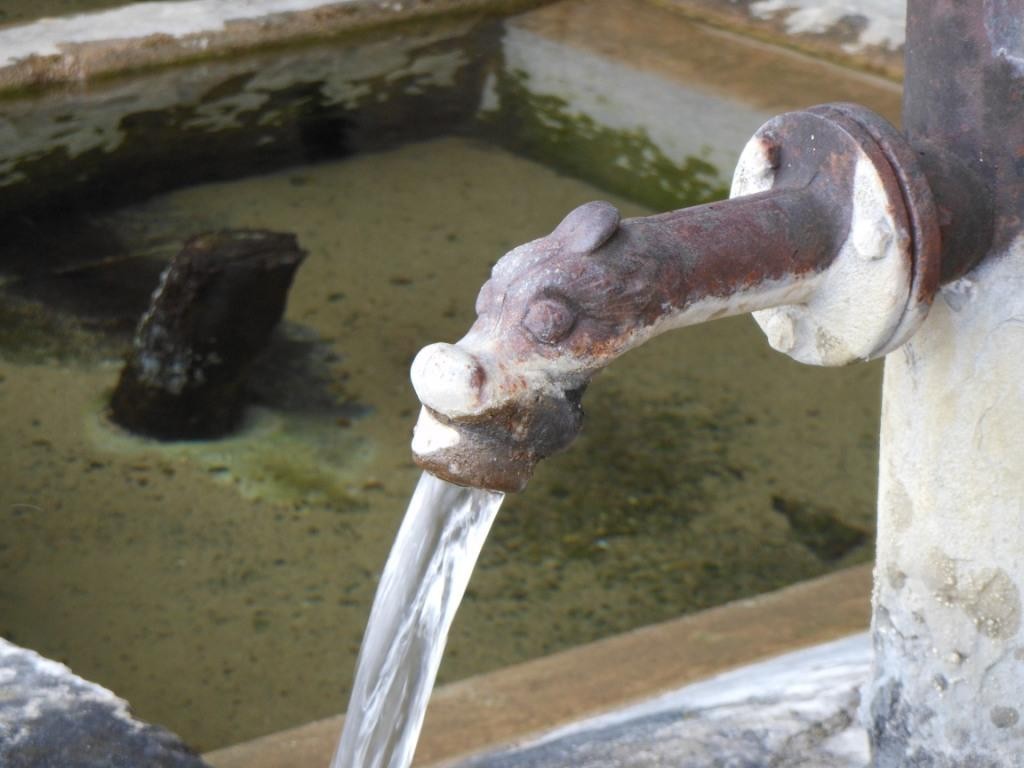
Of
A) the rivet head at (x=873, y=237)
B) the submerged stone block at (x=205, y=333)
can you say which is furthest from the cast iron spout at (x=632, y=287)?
the submerged stone block at (x=205, y=333)

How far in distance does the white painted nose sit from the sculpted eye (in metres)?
0.04

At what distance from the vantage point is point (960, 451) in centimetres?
107

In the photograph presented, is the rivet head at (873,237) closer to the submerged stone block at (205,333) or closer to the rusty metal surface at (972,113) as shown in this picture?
the rusty metal surface at (972,113)

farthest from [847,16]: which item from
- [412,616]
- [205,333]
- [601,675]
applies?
[412,616]

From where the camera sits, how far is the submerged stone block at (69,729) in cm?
119

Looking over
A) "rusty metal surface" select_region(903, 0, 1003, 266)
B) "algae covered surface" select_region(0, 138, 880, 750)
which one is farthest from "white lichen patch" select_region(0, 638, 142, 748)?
"algae covered surface" select_region(0, 138, 880, 750)

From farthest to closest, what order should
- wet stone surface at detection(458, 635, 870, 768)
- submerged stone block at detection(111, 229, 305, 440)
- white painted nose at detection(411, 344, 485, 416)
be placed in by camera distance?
submerged stone block at detection(111, 229, 305, 440)
wet stone surface at detection(458, 635, 870, 768)
white painted nose at detection(411, 344, 485, 416)

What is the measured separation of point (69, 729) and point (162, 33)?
2.64 metres

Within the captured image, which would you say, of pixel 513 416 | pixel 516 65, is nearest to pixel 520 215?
pixel 516 65

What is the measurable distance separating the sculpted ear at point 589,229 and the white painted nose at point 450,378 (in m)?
0.09

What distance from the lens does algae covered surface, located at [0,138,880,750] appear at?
2387 millimetres

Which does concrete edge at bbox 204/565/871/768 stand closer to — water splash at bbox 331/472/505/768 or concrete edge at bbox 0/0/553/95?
water splash at bbox 331/472/505/768

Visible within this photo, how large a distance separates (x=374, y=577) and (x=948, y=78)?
5.73 feet

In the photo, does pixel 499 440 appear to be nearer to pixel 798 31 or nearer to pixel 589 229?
pixel 589 229
